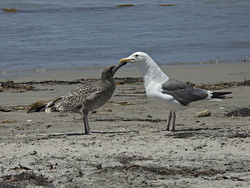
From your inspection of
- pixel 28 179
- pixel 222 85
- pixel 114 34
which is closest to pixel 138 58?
pixel 28 179

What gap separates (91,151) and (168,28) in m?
18.5

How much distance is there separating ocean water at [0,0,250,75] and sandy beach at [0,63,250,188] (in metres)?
6.96

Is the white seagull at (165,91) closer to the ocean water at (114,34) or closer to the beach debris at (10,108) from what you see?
the beach debris at (10,108)

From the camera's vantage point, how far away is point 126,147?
4.99m

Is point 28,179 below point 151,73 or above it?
below

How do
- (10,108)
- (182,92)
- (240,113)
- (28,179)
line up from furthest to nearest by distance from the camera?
(10,108)
(240,113)
(182,92)
(28,179)

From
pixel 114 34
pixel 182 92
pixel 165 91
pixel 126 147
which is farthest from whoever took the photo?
pixel 114 34

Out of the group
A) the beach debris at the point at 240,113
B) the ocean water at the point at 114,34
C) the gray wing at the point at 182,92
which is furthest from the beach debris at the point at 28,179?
the ocean water at the point at 114,34

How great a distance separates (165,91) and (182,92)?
27 centimetres

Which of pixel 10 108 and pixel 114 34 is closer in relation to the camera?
pixel 10 108

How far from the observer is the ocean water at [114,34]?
15633 mm

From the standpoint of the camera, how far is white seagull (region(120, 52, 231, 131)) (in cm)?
598

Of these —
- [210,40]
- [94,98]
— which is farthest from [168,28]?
[94,98]

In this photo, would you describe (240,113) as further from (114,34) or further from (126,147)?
(114,34)
